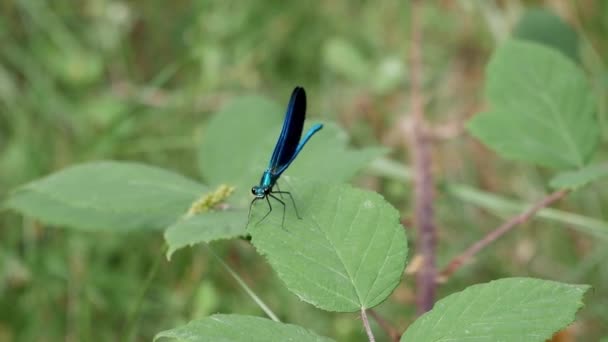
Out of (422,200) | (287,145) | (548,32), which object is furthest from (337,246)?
(548,32)

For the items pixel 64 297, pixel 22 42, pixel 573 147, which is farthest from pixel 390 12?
pixel 573 147

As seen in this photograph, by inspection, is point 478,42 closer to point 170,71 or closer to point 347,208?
point 170,71

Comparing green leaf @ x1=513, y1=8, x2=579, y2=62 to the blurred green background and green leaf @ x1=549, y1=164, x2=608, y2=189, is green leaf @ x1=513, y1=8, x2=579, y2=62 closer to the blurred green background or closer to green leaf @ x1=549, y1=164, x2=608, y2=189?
the blurred green background

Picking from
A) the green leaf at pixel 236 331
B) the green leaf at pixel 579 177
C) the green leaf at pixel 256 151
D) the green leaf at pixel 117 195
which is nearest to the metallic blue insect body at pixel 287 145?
the green leaf at pixel 256 151

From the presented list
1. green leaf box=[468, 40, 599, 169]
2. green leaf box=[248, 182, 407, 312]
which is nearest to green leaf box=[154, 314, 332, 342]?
green leaf box=[248, 182, 407, 312]

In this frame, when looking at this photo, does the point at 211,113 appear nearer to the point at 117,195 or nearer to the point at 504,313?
the point at 117,195
